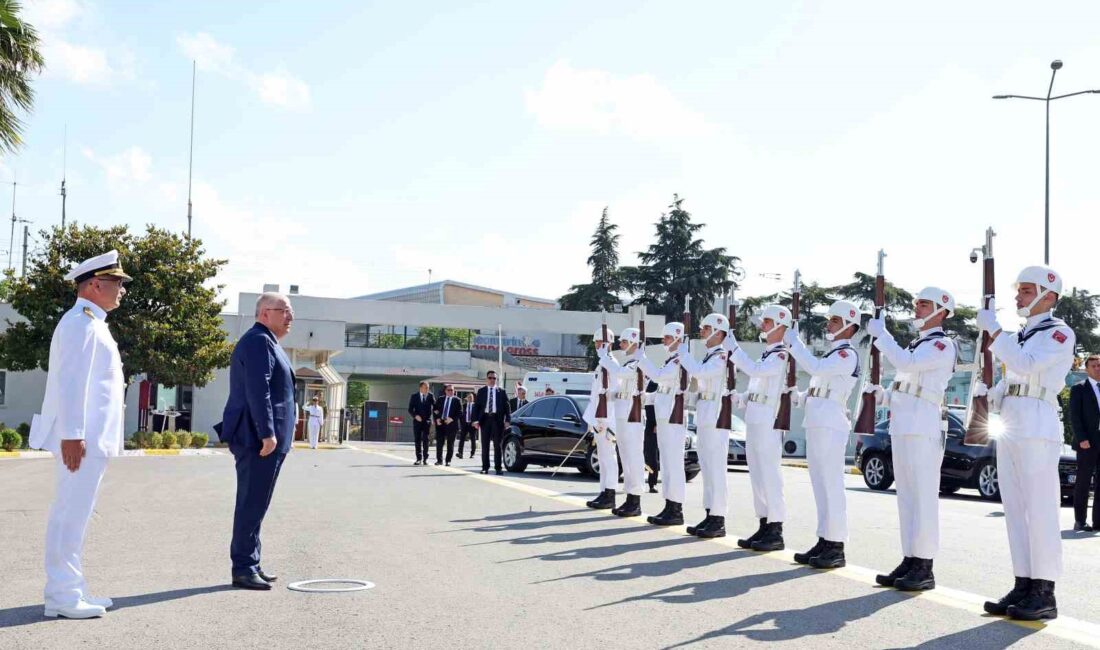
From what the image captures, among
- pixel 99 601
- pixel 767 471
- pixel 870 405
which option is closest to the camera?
pixel 99 601

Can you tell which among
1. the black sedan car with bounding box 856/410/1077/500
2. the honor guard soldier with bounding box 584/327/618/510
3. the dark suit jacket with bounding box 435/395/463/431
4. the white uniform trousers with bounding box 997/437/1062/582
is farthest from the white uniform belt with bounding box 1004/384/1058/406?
the dark suit jacket with bounding box 435/395/463/431

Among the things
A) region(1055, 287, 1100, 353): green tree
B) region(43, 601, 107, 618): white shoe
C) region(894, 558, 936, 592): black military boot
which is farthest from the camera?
region(1055, 287, 1100, 353): green tree

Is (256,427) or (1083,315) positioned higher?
→ (1083,315)

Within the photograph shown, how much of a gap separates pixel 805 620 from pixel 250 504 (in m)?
3.68

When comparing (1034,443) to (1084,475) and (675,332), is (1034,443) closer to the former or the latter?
(675,332)

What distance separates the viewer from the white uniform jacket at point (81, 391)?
6.02 m

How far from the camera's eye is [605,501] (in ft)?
43.7

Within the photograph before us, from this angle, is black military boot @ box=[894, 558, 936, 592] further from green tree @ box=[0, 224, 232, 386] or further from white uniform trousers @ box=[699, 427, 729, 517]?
green tree @ box=[0, 224, 232, 386]

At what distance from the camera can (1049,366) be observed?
265 inches

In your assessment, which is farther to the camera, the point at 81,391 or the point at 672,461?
the point at 672,461

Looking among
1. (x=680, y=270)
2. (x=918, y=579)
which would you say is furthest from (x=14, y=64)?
(x=680, y=270)

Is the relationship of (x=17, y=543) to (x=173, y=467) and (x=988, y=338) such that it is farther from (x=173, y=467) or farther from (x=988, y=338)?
(x=173, y=467)

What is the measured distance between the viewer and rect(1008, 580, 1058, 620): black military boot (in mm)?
6574

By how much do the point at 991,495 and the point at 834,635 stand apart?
12.4 metres
